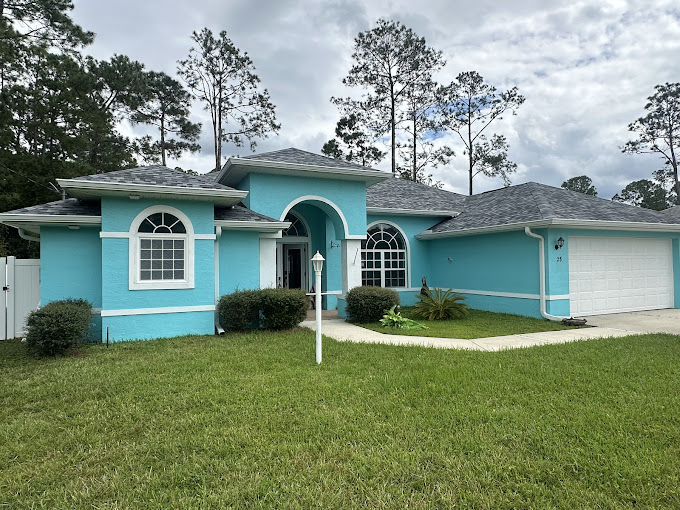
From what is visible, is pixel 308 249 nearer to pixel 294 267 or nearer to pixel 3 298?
pixel 294 267

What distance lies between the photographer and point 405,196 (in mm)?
16312

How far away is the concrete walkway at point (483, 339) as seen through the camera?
7.87 m

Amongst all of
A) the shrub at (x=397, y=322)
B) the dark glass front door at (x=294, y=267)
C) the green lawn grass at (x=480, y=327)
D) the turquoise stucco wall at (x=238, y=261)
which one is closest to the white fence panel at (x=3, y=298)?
the turquoise stucco wall at (x=238, y=261)

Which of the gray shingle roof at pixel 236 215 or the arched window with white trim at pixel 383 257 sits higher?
the gray shingle roof at pixel 236 215

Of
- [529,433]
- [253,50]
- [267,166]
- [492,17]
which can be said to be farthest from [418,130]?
[529,433]

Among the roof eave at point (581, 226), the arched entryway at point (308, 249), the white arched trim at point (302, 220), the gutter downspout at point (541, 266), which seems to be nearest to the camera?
the roof eave at point (581, 226)

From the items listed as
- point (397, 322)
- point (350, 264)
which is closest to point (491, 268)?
point (397, 322)

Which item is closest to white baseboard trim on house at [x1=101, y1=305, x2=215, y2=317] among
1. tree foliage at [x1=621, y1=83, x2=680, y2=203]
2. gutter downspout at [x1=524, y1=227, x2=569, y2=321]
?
gutter downspout at [x1=524, y1=227, x2=569, y2=321]

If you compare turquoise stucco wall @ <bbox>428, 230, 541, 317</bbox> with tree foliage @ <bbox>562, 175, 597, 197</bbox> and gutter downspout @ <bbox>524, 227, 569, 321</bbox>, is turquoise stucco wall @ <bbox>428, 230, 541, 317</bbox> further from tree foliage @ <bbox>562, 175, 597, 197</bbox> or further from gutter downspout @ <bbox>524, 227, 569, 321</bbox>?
tree foliage @ <bbox>562, 175, 597, 197</bbox>

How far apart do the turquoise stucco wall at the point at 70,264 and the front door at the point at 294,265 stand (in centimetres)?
671

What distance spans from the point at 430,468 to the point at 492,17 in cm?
1234

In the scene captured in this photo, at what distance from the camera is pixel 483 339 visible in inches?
339

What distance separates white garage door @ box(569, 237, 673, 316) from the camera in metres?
11.6

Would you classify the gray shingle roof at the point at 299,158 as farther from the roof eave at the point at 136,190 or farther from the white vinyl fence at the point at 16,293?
the white vinyl fence at the point at 16,293
